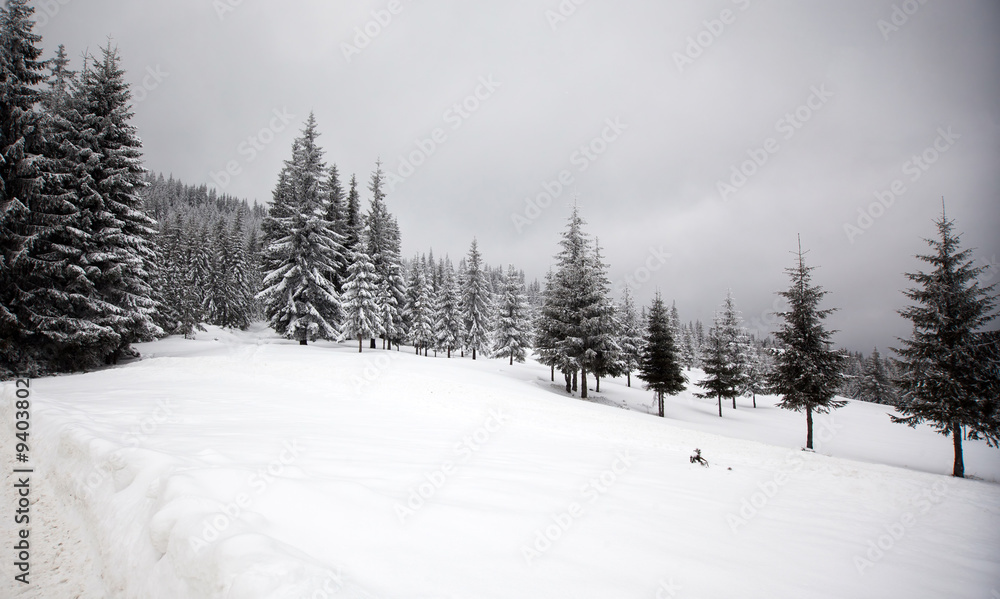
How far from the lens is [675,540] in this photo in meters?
4.32

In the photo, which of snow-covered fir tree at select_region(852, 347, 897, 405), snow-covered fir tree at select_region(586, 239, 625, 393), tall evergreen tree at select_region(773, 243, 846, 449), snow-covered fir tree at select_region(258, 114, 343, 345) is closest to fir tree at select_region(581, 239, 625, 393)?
snow-covered fir tree at select_region(586, 239, 625, 393)

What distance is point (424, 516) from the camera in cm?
416

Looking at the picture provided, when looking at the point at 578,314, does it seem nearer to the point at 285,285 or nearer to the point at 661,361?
the point at 661,361

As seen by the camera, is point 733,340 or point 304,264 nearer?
point 304,264

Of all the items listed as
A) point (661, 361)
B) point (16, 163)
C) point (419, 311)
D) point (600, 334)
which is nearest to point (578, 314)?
point (600, 334)

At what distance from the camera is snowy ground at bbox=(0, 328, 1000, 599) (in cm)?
309

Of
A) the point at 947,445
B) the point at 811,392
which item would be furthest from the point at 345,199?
the point at 947,445

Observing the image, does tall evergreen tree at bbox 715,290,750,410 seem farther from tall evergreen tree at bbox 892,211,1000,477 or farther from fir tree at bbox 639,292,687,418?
tall evergreen tree at bbox 892,211,1000,477

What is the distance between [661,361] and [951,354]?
1442 centimetres

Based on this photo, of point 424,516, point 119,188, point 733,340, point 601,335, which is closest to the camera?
point 424,516

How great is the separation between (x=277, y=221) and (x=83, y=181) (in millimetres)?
11020

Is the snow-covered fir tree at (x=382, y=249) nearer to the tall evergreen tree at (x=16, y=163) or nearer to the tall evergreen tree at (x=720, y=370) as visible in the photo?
the tall evergreen tree at (x=16, y=163)

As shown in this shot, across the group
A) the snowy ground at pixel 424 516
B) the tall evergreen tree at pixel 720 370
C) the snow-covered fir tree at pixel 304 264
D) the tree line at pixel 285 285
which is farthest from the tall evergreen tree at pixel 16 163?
the tall evergreen tree at pixel 720 370

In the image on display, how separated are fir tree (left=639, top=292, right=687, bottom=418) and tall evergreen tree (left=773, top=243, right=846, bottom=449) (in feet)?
24.5
